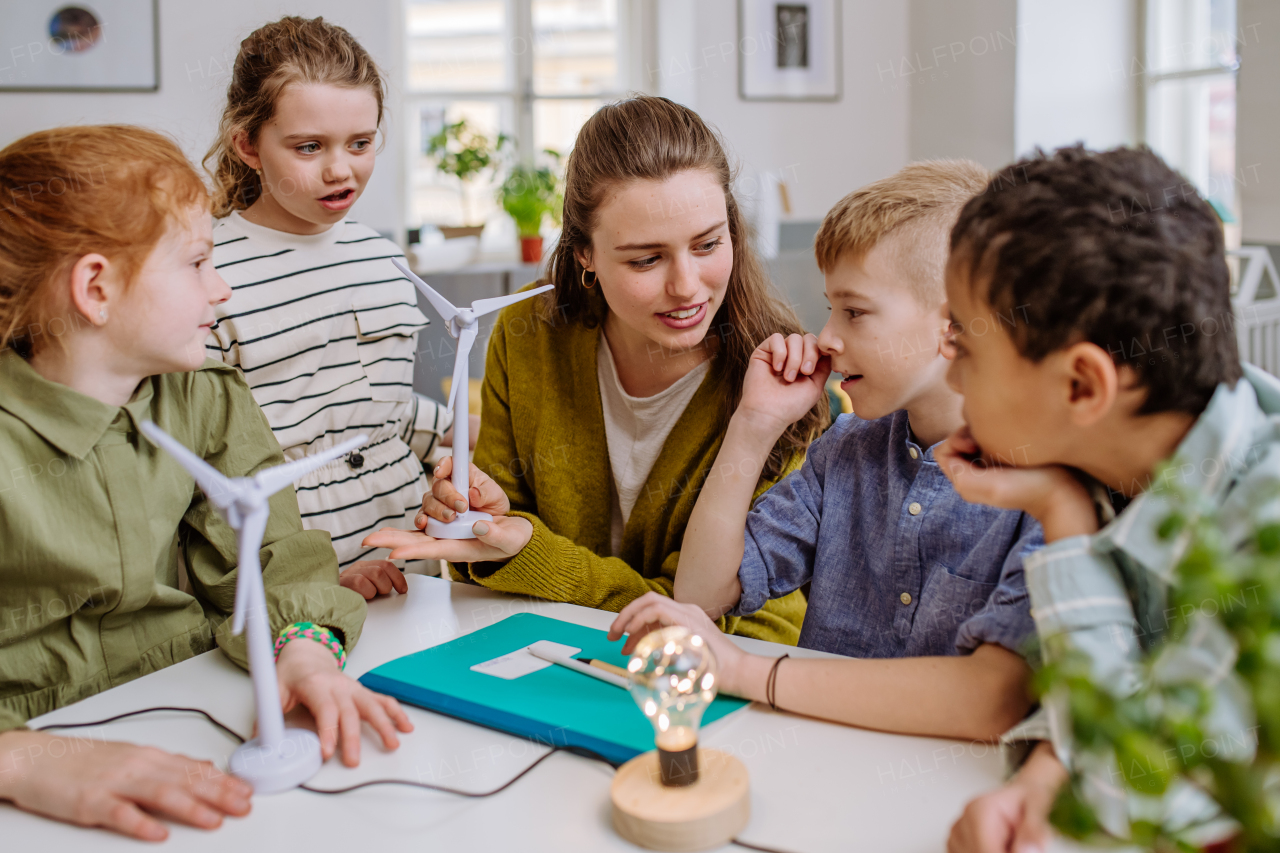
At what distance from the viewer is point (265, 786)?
0.80 m

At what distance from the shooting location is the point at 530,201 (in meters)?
3.88

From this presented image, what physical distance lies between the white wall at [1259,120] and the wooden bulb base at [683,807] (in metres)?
3.27

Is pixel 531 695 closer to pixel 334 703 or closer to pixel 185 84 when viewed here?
pixel 334 703

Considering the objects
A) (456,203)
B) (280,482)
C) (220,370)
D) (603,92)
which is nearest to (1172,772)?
(280,482)

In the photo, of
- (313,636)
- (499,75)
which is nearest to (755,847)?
(313,636)

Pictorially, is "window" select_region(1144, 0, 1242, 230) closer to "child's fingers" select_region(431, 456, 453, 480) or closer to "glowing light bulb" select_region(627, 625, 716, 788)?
"child's fingers" select_region(431, 456, 453, 480)

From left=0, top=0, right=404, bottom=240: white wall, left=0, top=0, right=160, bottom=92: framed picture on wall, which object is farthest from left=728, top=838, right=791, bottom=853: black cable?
left=0, top=0, right=160, bottom=92: framed picture on wall

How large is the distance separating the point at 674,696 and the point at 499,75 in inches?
158

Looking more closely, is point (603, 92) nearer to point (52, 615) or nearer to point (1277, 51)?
point (1277, 51)

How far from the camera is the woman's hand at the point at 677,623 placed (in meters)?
0.93

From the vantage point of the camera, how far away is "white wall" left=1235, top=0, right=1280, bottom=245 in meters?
3.21

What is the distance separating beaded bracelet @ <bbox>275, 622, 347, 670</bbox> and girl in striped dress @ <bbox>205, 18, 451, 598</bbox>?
497 mm

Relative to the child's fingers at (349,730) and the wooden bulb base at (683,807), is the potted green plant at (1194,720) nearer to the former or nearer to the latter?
the wooden bulb base at (683,807)

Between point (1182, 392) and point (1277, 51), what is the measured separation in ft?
10.3
